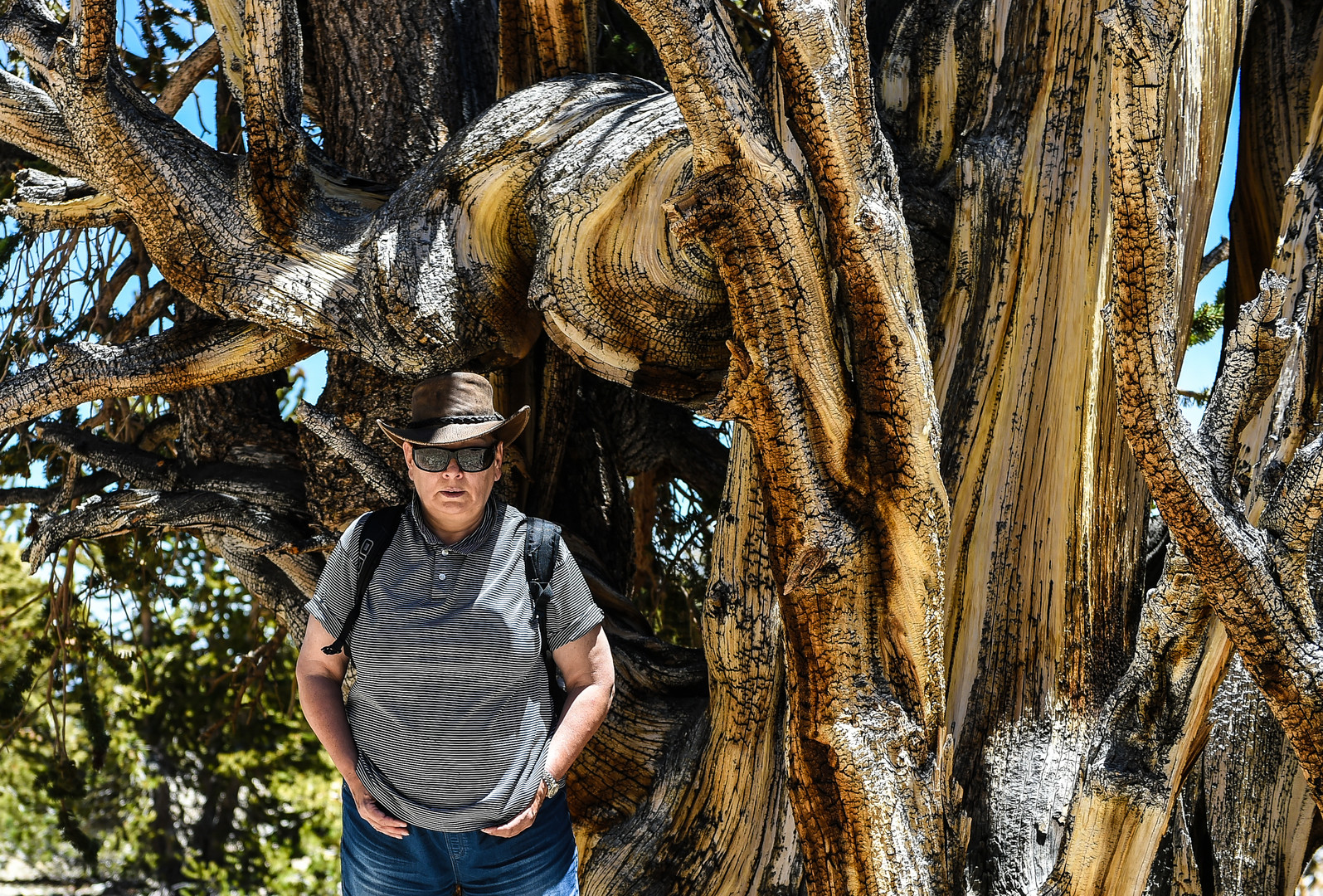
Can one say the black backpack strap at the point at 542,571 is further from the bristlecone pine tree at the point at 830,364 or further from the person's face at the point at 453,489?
the bristlecone pine tree at the point at 830,364

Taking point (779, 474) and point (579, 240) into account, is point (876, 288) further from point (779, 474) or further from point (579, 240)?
point (579, 240)

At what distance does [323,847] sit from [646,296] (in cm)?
710

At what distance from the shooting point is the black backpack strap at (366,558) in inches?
104

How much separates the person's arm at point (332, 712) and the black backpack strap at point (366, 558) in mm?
33

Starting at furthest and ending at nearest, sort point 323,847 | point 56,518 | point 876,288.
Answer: point 323,847 → point 56,518 → point 876,288

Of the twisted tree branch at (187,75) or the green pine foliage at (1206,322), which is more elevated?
the twisted tree branch at (187,75)

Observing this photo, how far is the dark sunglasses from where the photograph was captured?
8.70 feet

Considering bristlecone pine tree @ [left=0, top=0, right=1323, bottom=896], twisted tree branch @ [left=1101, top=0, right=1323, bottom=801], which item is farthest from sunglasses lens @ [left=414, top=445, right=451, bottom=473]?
twisted tree branch @ [left=1101, top=0, right=1323, bottom=801]

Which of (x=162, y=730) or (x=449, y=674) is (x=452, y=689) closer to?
(x=449, y=674)

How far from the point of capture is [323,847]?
29.4 ft

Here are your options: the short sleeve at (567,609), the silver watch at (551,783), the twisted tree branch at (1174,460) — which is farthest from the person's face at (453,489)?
the twisted tree branch at (1174,460)

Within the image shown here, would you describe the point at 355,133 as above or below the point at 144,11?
below

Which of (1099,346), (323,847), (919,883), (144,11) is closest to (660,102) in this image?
(1099,346)

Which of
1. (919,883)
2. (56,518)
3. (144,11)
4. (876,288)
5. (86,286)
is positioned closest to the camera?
(876,288)
